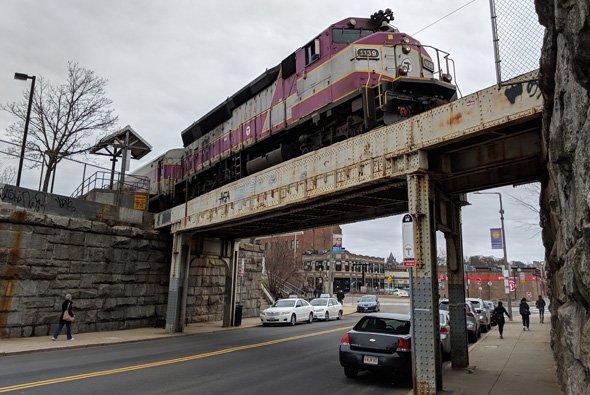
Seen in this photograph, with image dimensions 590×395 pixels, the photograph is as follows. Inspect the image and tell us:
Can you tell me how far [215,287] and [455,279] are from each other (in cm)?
1709

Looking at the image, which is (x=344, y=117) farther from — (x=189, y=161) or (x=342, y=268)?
(x=342, y=268)

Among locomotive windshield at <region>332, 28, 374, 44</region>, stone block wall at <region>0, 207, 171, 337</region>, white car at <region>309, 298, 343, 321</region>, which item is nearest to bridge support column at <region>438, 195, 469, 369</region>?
locomotive windshield at <region>332, 28, 374, 44</region>

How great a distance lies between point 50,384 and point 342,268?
274 feet

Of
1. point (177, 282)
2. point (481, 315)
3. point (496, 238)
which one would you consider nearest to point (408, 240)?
point (177, 282)

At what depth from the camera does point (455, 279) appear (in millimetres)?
11781

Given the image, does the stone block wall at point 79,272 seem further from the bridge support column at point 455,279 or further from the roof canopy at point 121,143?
the bridge support column at point 455,279

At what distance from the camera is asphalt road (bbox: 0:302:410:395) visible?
848cm

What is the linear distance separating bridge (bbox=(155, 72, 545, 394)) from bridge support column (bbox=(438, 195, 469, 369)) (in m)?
0.03

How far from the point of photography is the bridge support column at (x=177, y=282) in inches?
756

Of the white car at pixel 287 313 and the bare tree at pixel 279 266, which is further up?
the bare tree at pixel 279 266

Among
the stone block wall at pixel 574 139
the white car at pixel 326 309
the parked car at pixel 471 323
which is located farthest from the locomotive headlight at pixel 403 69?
the white car at pixel 326 309

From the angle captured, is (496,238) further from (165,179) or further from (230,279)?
(165,179)

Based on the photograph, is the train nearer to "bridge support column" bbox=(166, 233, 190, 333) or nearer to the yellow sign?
"bridge support column" bbox=(166, 233, 190, 333)

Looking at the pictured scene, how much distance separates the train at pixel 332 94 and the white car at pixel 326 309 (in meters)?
12.3
